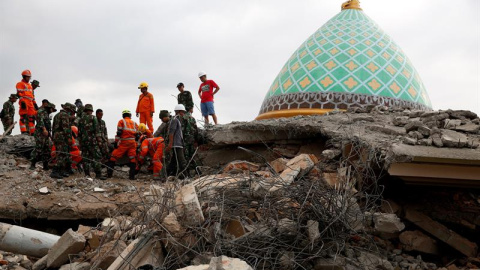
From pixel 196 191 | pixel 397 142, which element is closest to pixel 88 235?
pixel 196 191

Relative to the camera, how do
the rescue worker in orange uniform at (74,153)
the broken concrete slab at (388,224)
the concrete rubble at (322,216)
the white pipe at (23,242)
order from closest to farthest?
the concrete rubble at (322,216), the white pipe at (23,242), the broken concrete slab at (388,224), the rescue worker in orange uniform at (74,153)

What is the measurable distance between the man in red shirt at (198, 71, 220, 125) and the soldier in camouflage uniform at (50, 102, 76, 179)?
8.45ft

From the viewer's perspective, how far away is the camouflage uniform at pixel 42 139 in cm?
855

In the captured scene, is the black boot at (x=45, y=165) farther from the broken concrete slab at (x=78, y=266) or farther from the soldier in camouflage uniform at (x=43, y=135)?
the broken concrete slab at (x=78, y=266)

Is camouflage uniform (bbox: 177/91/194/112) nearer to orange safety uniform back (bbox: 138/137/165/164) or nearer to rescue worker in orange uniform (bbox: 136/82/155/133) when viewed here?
rescue worker in orange uniform (bbox: 136/82/155/133)

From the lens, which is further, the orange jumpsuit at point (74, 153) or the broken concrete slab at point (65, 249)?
the orange jumpsuit at point (74, 153)

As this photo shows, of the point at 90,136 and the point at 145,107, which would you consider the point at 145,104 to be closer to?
the point at 145,107

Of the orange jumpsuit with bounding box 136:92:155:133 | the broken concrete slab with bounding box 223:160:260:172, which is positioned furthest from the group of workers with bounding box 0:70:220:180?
the broken concrete slab with bounding box 223:160:260:172

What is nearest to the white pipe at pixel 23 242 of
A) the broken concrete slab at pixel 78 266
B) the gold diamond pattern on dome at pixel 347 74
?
the broken concrete slab at pixel 78 266

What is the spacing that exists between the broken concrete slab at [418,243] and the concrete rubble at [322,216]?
12 millimetres

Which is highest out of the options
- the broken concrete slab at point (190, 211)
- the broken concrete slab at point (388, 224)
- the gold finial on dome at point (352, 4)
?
the gold finial on dome at point (352, 4)

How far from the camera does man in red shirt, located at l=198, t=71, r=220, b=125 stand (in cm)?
980

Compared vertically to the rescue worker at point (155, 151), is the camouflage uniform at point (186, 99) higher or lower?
higher

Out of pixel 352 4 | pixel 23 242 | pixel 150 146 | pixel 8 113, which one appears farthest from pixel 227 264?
pixel 352 4
